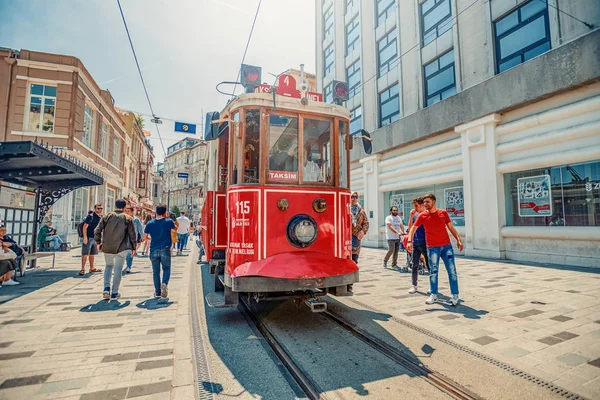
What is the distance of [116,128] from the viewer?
24.0 m

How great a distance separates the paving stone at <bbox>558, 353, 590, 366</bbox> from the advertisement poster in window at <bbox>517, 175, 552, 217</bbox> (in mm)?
7650

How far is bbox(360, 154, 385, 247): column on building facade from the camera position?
658 inches

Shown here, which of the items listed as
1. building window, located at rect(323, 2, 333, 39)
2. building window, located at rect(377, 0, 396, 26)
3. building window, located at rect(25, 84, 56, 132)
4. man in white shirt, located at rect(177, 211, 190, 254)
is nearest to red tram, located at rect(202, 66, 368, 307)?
man in white shirt, located at rect(177, 211, 190, 254)

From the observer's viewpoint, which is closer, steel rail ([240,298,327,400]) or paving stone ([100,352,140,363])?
steel rail ([240,298,327,400])

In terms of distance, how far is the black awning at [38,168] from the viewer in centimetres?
673

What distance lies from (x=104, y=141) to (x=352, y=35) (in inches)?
710

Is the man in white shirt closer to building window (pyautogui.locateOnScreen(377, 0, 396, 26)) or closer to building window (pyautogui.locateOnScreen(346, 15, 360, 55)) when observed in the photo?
building window (pyautogui.locateOnScreen(377, 0, 396, 26))

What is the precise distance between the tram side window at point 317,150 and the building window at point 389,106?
1210 cm

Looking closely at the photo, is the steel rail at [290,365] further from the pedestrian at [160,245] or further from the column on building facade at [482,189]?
the column on building facade at [482,189]

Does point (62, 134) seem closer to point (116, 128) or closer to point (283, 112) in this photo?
point (116, 128)

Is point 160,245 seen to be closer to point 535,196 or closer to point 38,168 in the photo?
point 38,168

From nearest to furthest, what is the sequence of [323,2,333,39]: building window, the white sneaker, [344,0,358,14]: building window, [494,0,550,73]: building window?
the white sneaker → [494,0,550,73]: building window → [344,0,358,14]: building window → [323,2,333,39]: building window

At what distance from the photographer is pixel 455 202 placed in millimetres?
12609

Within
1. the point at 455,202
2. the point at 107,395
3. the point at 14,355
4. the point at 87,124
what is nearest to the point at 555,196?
the point at 455,202
